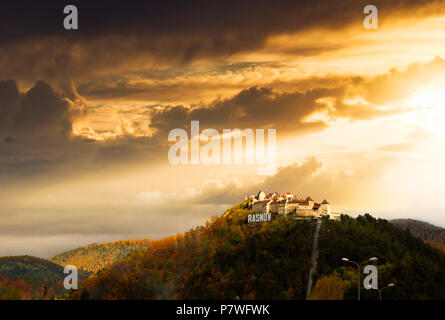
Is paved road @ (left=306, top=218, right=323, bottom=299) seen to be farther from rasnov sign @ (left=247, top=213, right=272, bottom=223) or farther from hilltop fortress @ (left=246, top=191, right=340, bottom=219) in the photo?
rasnov sign @ (left=247, top=213, right=272, bottom=223)

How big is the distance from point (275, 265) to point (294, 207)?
2592cm

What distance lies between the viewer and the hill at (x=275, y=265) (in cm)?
11531

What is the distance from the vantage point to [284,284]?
424 ft

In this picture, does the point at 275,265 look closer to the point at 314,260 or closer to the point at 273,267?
the point at 273,267

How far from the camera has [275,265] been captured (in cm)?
13400

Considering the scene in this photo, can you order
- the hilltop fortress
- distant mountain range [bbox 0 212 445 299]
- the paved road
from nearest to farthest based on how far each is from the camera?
distant mountain range [bbox 0 212 445 299] < the paved road < the hilltop fortress

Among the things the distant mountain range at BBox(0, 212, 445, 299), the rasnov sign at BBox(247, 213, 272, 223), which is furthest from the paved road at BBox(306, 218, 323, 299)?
the rasnov sign at BBox(247, 213, 272, 223)

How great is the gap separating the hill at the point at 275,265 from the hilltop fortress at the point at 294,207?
3892 millimetres

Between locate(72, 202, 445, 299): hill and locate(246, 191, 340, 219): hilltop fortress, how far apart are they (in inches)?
153

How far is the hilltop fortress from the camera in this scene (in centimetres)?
15288

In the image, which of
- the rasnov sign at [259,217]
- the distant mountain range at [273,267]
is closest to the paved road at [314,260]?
the distant mountain range at [273,267]
